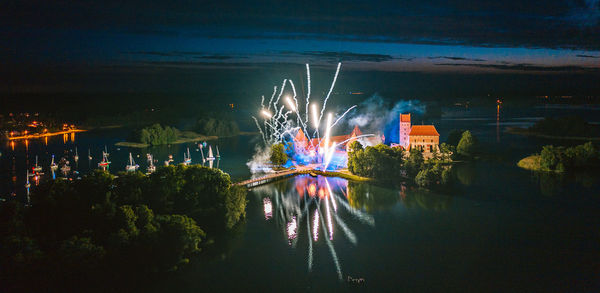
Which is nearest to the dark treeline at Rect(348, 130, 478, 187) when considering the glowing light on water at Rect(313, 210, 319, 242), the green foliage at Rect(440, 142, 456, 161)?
the green foliage at Rect(440, 142, 456, 161)

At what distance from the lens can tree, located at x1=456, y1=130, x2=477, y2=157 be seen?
99.5 feet

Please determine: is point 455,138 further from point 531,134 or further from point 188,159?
point 531,134

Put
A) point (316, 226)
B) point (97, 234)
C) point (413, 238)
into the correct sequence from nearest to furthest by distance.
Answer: point (97, 234) → point (413, 238) → point (316, 226)

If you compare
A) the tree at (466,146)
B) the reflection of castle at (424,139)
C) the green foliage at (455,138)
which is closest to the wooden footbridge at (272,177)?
the reflection of castle at (424,139)

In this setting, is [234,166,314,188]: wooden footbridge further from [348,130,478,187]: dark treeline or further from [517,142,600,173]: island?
[517,142,600,173]: island

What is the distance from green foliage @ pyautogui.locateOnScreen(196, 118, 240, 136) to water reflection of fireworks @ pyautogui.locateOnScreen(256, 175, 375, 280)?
27757mm

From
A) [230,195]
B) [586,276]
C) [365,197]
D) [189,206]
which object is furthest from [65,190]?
[586,276]

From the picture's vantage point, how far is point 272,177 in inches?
987

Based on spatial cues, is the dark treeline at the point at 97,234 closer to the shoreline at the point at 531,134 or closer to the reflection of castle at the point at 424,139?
the reflection of castle at the point at 424,139

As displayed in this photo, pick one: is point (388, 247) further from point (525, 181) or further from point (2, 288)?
point (525, 181)

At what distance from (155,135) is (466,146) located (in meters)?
26.3

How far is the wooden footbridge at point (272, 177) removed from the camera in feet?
77.4

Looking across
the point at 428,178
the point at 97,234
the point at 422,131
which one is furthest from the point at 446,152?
the point at 97,234

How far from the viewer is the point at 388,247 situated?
587 inches
